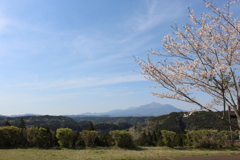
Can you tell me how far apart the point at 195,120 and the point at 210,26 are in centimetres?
5952

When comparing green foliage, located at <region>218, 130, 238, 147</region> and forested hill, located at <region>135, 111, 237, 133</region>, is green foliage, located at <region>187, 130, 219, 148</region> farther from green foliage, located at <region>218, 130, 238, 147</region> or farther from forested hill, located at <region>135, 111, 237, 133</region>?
forested hill, located at <region>135, 111, 237, 133</region>

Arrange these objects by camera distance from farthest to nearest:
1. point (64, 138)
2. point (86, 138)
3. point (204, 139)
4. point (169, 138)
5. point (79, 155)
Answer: point (169, 138) → point (86, 138) → point (204, 139) → point (64, 138) → point (79, 155)

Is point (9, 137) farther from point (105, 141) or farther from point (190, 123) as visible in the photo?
point (190, 123)

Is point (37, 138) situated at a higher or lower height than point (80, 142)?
higher

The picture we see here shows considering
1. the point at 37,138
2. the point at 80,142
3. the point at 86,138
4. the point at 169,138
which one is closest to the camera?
the point at 37,138

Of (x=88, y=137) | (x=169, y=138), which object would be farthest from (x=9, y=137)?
(x=169, y=138)

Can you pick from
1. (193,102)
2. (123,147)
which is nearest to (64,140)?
(123,147)

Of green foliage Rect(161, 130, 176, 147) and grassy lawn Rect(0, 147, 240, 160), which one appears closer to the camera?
grassy lawn Rect(0, 147, 240, 160)

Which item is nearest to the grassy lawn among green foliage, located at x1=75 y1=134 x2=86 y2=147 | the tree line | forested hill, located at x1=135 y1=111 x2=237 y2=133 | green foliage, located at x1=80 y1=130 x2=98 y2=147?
the tree line

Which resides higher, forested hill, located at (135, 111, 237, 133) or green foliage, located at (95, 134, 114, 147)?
green foliage, located at (95, 134, 114, 147)

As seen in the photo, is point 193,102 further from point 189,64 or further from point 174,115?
point 174,115

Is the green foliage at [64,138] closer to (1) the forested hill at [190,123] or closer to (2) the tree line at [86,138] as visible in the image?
(2) the tree line at [86,138]

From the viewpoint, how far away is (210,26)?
4.77 metres

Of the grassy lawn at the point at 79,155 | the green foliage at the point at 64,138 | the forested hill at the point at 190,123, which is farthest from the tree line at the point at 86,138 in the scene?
the forested hill at the point at 190,123
